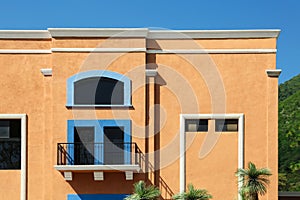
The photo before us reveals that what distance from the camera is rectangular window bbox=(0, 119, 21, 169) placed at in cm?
1856

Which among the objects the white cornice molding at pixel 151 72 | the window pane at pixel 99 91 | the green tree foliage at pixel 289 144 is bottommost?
the green tree foliage at pixel 289 144

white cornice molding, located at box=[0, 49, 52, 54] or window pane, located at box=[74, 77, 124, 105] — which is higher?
white cornice molding, located at box=[0, 49, 52, 54]

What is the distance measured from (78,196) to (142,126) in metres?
3.38

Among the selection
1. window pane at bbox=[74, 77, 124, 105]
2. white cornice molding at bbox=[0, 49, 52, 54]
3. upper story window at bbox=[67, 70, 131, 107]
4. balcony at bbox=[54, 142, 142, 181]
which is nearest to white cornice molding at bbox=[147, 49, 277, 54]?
upper story window at bbox=[67, 70, 131, 107]

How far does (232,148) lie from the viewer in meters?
18.5

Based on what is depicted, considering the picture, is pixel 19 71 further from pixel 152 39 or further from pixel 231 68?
pixel 231 68

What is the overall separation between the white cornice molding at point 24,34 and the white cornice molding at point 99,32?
0.59 meters

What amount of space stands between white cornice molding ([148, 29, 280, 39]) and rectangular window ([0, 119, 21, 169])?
6.02 meters

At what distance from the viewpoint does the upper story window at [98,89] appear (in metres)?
18.2

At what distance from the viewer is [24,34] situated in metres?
18.6

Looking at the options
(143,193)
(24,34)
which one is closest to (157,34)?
(24,34)

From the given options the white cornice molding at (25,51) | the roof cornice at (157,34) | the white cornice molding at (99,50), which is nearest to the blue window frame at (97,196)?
the white cornice molding at (99,50)

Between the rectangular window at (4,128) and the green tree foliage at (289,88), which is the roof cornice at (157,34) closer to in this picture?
the rectangular window at (4,128)

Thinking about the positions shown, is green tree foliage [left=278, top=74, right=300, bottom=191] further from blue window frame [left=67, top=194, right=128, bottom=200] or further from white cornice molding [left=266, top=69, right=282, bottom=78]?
blue window frame [left=67, top=194, right=128, bottom=200]
